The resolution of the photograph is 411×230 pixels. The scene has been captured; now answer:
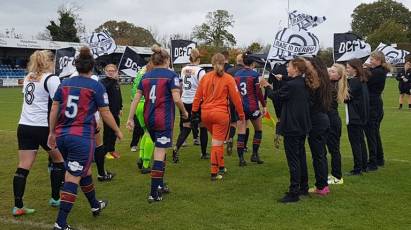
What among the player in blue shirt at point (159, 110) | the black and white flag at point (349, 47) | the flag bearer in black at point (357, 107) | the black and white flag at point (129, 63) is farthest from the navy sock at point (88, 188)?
the black and white flag at point (349, 47)

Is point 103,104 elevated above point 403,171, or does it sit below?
above

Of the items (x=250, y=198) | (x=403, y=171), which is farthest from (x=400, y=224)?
(x=403, y=171)

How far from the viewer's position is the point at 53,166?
618 centimetres

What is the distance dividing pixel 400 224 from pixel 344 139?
22.0ft

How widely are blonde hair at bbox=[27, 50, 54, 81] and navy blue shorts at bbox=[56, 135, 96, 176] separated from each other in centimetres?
106

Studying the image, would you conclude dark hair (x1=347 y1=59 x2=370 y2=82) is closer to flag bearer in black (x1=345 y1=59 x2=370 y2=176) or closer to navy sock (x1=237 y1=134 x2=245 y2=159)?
flag bearer in black (x1=345 y1=59 x2=370 y2=176)

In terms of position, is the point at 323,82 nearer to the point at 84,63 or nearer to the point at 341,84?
the point at 341,84

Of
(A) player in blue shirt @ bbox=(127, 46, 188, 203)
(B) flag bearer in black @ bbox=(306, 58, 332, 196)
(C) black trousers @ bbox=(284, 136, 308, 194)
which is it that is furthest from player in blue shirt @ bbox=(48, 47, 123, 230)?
(B) flag bearer in black @ bbox=(306, 58, 332, 196)

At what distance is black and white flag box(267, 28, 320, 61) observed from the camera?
25.4 feet

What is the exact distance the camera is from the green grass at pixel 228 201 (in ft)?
18.3

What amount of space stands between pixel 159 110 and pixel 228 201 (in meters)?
1.57

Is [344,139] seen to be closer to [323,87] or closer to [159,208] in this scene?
[323,87]

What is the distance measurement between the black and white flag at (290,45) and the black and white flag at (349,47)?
3.11 metres

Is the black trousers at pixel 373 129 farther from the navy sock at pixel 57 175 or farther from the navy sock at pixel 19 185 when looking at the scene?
the navy sock at pixel 19 185
